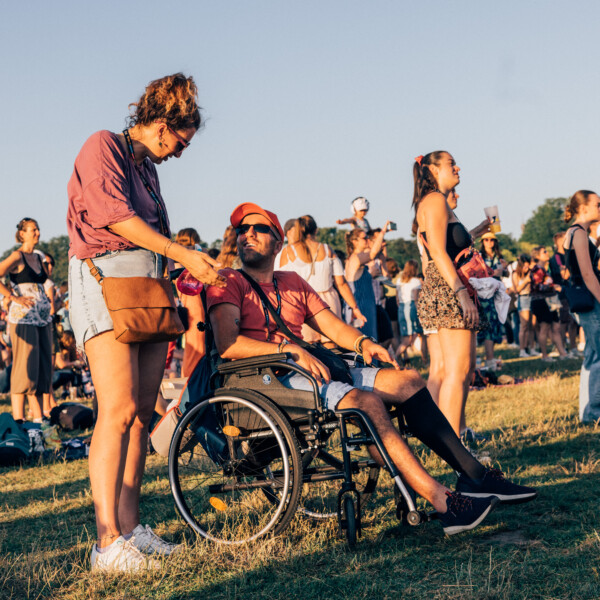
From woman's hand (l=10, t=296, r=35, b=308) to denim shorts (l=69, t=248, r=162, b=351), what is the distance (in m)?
5.01

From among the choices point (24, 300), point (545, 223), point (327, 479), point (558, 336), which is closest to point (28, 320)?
point (24, 300)

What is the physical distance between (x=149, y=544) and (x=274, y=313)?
3.97ft

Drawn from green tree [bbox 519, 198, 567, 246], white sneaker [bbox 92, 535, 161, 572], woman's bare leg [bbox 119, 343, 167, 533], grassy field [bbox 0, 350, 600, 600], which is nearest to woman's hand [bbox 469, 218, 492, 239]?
grassy field [bbox 0, 350, 600, 600]

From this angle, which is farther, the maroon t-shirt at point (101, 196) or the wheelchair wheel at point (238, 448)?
the wheelchair wheel at point (238, 448)

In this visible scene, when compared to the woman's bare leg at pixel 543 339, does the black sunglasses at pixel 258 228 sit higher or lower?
higher

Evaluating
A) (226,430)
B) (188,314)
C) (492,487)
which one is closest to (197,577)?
(226,430)

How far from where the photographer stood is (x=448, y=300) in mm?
4734

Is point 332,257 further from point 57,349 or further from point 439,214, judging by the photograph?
point 57,349

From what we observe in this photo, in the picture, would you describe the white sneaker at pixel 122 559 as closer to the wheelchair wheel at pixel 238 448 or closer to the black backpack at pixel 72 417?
the wheelchair wheel at pixel 238 448

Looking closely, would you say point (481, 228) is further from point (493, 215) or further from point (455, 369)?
point (455, 369)

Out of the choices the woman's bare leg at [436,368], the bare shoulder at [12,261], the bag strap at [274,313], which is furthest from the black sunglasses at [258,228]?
the bare shoulder at [12,261]

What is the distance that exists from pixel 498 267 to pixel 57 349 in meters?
6.81

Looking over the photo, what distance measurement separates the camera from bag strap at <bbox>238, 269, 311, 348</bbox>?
3.71 metres

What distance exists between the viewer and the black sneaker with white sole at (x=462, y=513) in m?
3.09
